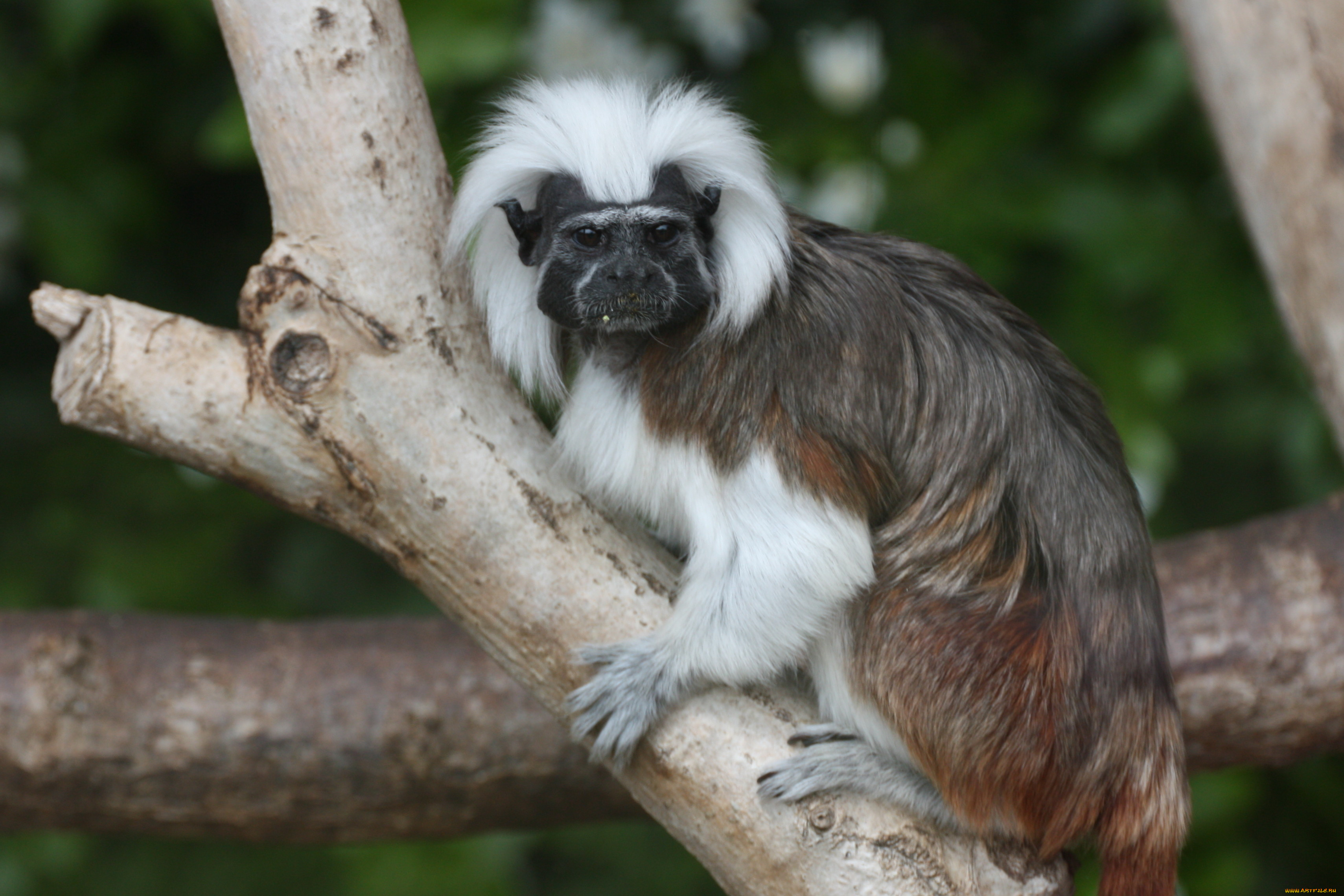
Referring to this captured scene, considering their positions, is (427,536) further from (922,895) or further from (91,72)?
(91,72)

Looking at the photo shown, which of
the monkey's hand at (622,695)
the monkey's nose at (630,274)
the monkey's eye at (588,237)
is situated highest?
the monkey's eye at (588,237)

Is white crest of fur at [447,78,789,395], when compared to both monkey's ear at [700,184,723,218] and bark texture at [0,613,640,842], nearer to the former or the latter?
monkey's ear at [700,184,723,218]

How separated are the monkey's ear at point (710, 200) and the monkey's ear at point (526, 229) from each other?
25 centimetres

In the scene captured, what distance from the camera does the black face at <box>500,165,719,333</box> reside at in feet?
5.58

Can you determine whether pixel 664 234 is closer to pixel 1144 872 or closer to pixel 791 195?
pixel 1144 872

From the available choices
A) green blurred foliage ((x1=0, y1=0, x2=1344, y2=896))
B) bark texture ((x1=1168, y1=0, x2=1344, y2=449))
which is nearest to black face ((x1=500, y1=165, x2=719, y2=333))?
green blurred foliage ((x1=0, y1=0, x2=1344, y2=896))

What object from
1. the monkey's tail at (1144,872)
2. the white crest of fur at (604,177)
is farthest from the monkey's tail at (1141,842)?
the white crest of fur at (604,177)

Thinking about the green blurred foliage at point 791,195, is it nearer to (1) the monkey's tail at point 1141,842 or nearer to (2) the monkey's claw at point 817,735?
(1) the monkey's tail at point 1141,842

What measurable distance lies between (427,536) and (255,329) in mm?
381

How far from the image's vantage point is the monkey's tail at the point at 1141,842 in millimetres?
1728

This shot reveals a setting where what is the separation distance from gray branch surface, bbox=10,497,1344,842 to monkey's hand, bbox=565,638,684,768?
75 cm

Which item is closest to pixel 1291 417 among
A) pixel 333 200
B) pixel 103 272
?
pixel 333 200

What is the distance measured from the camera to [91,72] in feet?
9.95

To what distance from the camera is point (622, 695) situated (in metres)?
1.67
